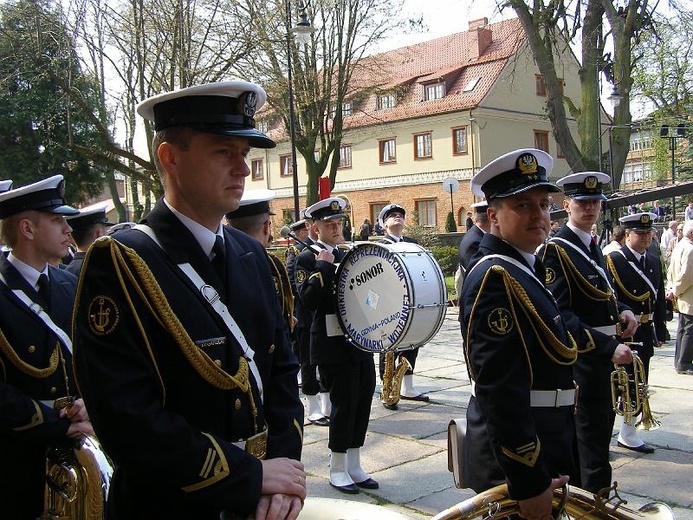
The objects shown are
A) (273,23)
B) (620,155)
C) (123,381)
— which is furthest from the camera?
(620,155)

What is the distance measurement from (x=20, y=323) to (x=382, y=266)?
3.12 m

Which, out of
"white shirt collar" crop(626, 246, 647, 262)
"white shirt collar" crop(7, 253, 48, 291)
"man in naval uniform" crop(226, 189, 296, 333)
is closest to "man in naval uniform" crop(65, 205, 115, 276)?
"man in naval uniform" crop(226, 189, 296, 333)

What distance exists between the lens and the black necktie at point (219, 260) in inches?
90.3

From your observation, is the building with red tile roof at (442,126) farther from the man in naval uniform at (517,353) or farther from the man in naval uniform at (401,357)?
the man in naval uniform at (517,353)

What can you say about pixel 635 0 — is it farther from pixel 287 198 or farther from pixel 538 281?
pixel 287 198

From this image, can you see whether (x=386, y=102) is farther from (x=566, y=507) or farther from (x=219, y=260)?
(x=219, y=260)

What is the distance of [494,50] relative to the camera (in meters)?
42.6

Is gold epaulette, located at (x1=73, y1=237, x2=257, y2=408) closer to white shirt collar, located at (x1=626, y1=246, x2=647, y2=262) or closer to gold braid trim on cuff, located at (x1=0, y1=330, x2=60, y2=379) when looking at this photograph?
gold braid trim on cuff, located at (x1=0, y1=330, x2=60, y2=379)

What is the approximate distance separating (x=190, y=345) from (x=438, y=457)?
4.74 m

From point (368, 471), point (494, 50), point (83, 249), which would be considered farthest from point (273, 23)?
point (494, 50)

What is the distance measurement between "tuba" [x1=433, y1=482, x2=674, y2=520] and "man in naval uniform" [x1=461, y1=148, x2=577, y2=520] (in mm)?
61

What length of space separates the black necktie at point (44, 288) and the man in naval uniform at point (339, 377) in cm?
260

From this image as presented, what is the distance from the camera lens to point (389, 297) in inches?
235

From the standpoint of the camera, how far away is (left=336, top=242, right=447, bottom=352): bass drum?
5.88m
